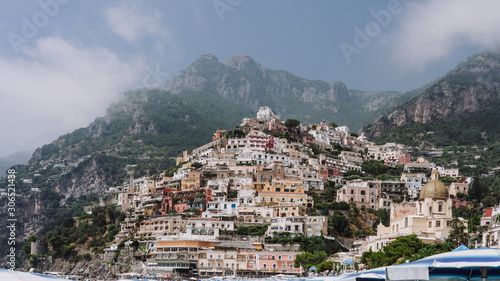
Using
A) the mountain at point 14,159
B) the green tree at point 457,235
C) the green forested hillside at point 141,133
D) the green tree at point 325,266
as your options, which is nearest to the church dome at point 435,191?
the green tree at point 457,235

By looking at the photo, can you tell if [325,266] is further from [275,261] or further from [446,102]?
[446,102]

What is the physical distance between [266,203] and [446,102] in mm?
88119

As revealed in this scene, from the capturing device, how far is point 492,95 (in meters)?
148

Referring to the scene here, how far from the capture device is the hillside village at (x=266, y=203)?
5775 cm

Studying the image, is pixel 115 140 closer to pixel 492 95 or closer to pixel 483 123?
pixel 483 123

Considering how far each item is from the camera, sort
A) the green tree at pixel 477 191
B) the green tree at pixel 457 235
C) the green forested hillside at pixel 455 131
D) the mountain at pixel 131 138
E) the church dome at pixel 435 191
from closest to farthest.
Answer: the green tree at pixel 457 235, the church dome at pixel 435 191, the green tree at pixel 477 191, the green forested hillside at pixel 455 131, the mountain at pixel 131 138

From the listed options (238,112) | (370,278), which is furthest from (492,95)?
(370,278)

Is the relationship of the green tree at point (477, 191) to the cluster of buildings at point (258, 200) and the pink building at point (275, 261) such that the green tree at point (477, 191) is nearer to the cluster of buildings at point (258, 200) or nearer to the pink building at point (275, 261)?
the cluster of buildings at point (258, 200)

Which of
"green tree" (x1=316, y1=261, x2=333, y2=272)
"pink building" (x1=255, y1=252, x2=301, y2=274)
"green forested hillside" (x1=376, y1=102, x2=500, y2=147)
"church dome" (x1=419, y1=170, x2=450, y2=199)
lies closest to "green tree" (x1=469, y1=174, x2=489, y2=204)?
"church dome" (x1=419, y1=170, x2=450, y2=199)

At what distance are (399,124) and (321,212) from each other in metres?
78.8

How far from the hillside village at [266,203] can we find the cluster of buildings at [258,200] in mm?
123

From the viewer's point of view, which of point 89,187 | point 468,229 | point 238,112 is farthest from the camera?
point 238,112

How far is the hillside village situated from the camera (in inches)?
2274

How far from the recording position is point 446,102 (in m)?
143
